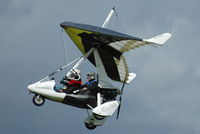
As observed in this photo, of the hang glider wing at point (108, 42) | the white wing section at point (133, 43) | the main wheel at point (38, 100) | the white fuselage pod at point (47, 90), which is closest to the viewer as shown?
the white wing section at point (133, 43)

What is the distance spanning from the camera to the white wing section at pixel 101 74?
197 feet

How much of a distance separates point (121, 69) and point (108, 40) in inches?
166

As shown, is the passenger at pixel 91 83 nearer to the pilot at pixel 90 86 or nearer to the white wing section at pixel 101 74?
the pilot at pixel 90 86

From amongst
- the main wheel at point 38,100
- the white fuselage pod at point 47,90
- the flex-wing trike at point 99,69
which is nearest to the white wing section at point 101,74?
the flex-wing trike at point 99,69

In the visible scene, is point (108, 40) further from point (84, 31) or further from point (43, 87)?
point (43, 87)

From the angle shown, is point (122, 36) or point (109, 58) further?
point (109, 58)

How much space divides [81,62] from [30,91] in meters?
4.47

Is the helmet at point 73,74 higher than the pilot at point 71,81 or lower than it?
higher

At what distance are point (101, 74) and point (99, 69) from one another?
1.28 feet

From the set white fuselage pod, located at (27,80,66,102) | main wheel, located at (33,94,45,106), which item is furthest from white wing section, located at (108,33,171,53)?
main wheel, located at (33,94,45,106)

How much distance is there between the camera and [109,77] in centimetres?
6103

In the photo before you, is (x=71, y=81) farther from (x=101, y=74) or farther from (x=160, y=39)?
(x=160, y=39)

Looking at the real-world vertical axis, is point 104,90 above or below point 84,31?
below

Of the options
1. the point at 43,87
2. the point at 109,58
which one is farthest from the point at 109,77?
the point at 43,87
